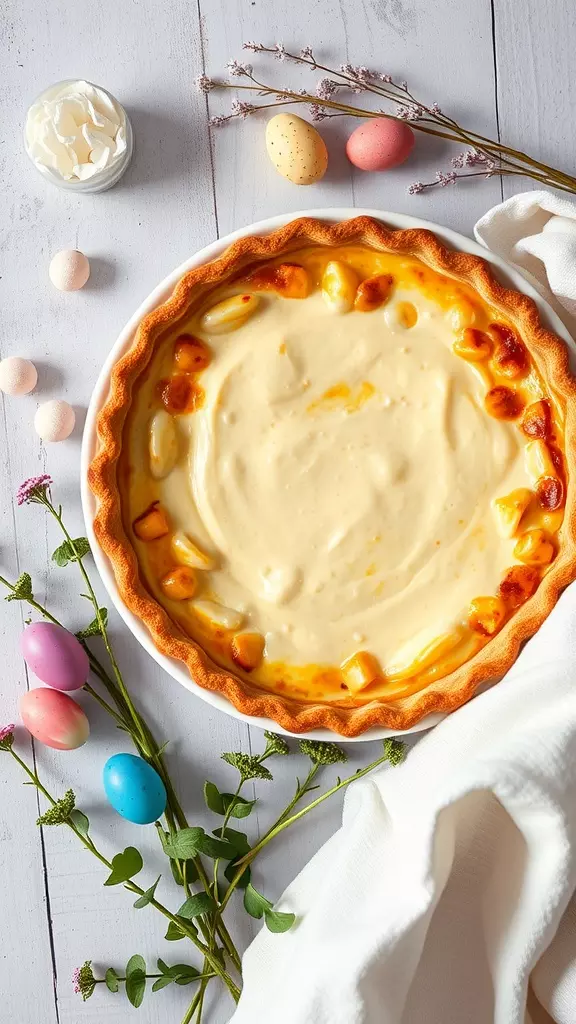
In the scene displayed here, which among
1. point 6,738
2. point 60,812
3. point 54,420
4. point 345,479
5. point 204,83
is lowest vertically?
point 60,812

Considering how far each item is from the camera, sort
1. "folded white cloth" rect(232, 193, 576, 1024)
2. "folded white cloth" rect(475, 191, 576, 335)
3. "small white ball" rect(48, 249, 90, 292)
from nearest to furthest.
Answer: "folded white cloth" rect(232, 193, 576, 1024)
"folded white cloth" rect(475, 191, 576, 335)
"small white ball" rect(48, 249, 90, 292)

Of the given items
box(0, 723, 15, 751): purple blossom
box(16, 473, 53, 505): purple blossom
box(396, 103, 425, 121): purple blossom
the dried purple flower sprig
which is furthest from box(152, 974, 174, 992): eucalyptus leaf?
box(396, 103, 425, 121): purple blossom

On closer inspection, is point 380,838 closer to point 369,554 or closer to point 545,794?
point 545,794

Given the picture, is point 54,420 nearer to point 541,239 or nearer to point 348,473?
point 348,473

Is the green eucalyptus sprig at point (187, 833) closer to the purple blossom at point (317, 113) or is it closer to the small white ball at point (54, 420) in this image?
the small white ball at point (54, 420)

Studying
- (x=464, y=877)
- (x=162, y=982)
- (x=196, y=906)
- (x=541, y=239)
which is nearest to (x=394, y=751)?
(x=464, y=877)

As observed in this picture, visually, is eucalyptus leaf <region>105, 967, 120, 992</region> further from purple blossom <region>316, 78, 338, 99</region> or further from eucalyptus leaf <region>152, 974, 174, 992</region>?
purple blossom <region>316, 78, 338, 99</region>
